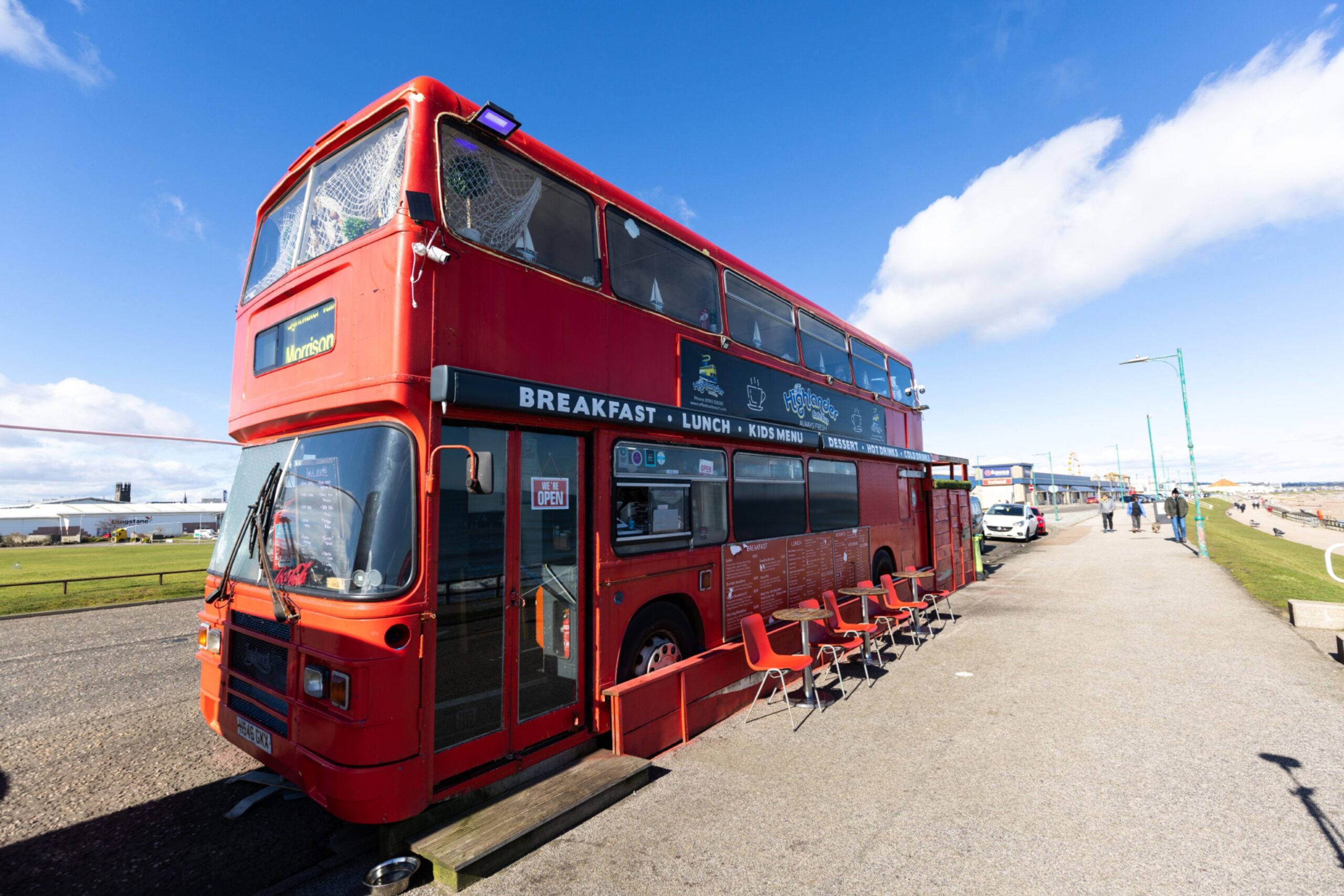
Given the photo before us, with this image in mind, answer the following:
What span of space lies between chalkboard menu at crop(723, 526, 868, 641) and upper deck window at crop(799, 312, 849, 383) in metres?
2.41

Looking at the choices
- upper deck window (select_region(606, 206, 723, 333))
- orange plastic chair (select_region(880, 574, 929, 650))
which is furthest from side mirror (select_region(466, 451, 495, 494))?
orange plastic chair (select_region(880, 574, 929, 650))

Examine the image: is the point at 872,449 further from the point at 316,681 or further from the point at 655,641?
the point at 316,681

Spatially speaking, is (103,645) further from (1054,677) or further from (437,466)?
(1054,677)

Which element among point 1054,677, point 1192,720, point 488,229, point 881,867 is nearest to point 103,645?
point 488,229

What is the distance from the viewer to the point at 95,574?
2294 cm

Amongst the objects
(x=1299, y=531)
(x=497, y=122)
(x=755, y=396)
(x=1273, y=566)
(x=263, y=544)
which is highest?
(x=497, y=122)

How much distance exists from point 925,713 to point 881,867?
290 cm

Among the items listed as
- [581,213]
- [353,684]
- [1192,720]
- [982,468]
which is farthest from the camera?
[982,468]

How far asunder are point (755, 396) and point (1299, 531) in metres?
68.2

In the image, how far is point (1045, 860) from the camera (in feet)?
11.3

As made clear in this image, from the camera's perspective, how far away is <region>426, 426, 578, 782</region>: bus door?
3902mm

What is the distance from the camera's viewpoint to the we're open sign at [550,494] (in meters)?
4.47

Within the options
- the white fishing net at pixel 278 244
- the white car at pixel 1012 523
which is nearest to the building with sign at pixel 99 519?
the white car at pixel 1012 523

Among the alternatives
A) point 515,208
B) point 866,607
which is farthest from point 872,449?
point 515,208
